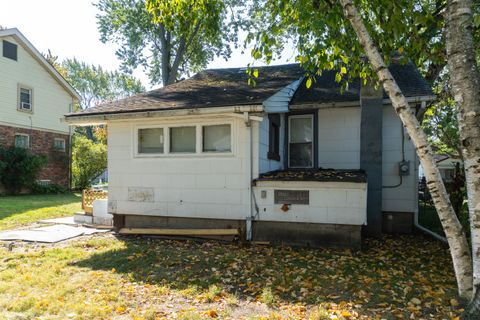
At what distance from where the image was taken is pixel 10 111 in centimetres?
1684

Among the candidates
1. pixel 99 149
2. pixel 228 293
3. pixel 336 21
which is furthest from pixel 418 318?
pixel 99 149

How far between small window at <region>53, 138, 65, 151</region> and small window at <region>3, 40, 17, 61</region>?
4.98m

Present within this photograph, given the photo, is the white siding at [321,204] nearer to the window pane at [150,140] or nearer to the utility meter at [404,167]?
the utility meter at [404,167]

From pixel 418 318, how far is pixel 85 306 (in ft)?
12.3

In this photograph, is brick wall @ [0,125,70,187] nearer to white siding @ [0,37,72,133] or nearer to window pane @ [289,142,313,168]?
white siding @ [0,37,72,133]

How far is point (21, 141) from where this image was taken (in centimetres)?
1759

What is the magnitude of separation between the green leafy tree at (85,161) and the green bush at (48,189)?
223cm

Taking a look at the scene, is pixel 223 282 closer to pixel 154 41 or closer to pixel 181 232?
pixel 181 232

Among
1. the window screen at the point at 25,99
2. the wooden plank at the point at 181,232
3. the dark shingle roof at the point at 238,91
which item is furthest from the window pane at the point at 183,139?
the window screen at the point at 25,99

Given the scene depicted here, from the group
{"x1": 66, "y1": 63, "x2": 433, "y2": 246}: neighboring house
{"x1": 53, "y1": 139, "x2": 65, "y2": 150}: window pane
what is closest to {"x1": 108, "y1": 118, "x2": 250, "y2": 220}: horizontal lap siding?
{"x1": 66, "y1": 63, "x2": 433, "y2": 246}: neighboring house

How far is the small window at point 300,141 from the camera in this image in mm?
9172

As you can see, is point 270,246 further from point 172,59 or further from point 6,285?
point 172,59

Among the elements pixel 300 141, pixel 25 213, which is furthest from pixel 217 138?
pixel 25 213

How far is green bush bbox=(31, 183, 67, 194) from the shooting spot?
17.6 metres
